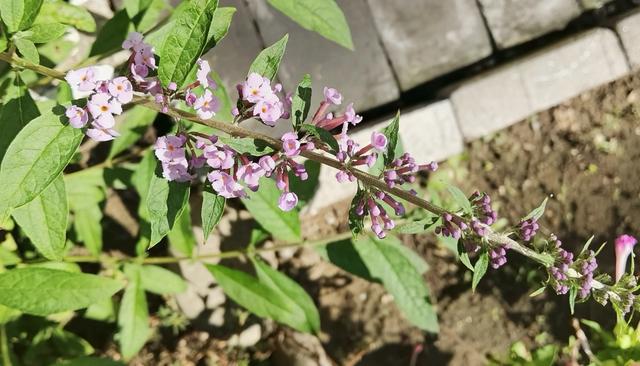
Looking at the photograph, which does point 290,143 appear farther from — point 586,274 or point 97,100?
point 586,274

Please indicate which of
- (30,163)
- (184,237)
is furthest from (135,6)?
(30,163)

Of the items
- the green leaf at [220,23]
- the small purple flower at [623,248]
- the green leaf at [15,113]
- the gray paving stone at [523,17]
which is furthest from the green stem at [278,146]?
the gray paving stone at [523,17]

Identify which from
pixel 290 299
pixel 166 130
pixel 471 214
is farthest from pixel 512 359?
pixel 166 130

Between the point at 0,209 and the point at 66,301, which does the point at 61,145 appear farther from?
the point at 66,301

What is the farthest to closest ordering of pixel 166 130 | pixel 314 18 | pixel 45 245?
pixel 166 130 < pixel 314 18 < pixel 45 245

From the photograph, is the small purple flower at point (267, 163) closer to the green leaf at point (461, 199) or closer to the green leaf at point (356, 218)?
the green leaf at point (356, 218)

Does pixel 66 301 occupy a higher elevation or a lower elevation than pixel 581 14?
higher
